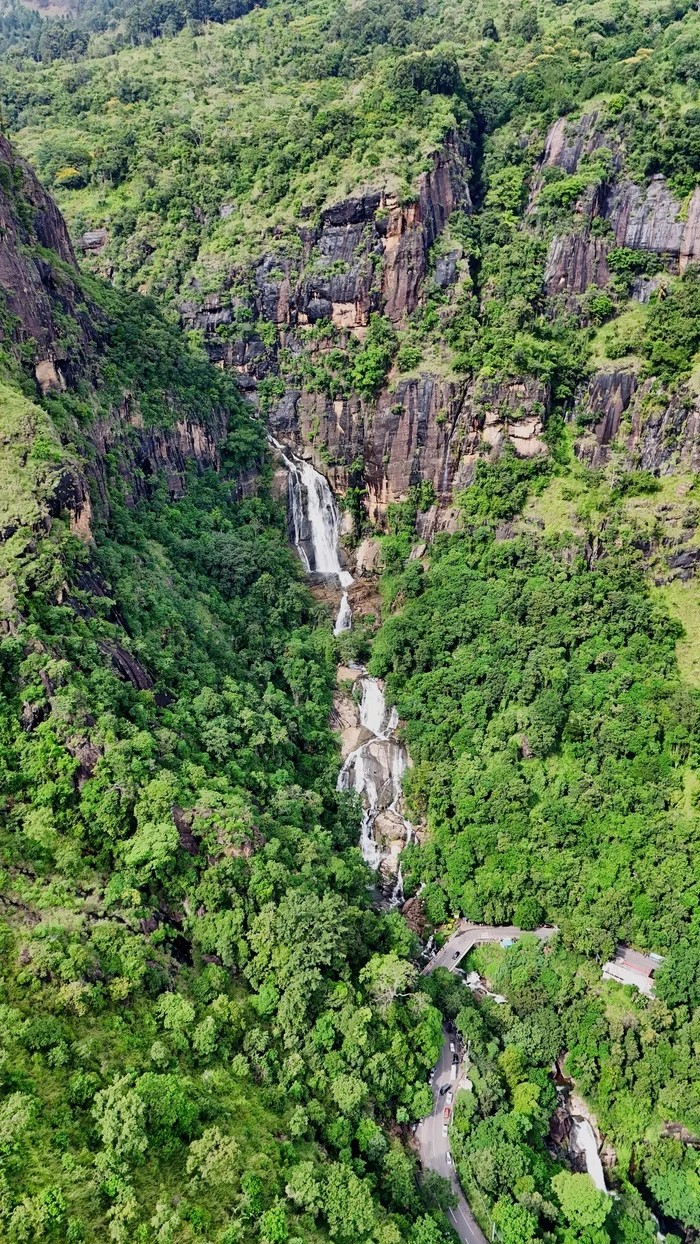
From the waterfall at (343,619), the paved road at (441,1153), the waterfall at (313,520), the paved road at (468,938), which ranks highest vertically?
the waterfall at (313,520)

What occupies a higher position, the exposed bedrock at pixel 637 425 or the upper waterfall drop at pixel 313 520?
the exposed bedrock at pixel 637 425

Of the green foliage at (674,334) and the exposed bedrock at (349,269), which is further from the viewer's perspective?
the exposed bedrock at (349,269)

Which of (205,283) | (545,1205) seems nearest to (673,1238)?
(545,1205)

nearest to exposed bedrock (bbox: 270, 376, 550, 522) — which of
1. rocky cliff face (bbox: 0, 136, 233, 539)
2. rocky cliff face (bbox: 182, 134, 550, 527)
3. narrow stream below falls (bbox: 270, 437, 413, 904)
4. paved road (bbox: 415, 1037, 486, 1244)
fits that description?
rocky cliff face (bbox: 182, 134, 550, 527)

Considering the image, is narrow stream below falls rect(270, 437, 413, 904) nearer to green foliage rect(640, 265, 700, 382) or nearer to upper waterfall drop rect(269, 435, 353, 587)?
upper waterfall drop rect(269, 435, 353, 587)

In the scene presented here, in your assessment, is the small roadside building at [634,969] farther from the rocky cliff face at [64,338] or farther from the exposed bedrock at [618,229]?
the exposed bedrock at [618,229]

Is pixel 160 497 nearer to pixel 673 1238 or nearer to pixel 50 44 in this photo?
pixel 673 1238

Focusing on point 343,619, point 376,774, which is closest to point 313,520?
point 343,619

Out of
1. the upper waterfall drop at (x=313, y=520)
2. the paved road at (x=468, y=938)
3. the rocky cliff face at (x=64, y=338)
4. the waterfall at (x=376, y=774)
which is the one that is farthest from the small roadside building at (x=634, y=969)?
the rocky cliff face at (x=64, y=338)
